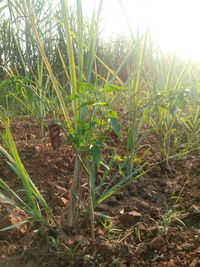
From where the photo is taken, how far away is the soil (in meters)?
0.88

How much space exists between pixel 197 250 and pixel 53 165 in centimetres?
72

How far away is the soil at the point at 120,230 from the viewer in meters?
0.88

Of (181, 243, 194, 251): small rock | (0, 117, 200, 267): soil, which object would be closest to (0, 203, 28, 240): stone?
(0, 117, 200, 267): soil

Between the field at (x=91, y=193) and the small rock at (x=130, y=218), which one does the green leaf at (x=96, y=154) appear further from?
the small rock at (x=130, y=218)

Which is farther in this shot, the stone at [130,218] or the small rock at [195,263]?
the stone at [130,218]

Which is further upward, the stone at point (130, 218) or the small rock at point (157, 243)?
the stone at point (130, 218)

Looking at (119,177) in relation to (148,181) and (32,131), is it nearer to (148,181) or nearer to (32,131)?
(148,181)

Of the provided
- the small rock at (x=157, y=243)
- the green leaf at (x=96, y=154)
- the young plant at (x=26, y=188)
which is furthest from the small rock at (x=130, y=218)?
the green leaf at (x=96, y=154)

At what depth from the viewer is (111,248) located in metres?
0.90

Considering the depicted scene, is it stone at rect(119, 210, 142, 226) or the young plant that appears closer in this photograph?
the young plant

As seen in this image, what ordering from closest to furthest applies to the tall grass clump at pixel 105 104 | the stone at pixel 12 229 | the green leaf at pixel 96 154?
the green leaf at pixel 96 154
the tall grass clump at pixel 105 104
the stone at pixel 12 229

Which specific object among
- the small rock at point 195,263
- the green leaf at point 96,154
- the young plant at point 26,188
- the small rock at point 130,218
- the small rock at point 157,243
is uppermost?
the green leaf at point 96,154

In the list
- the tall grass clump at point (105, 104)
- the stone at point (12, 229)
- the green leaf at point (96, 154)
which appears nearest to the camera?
the green leaf at point (96, 154)

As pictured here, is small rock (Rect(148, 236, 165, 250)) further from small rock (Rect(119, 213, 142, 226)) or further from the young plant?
the young plant
